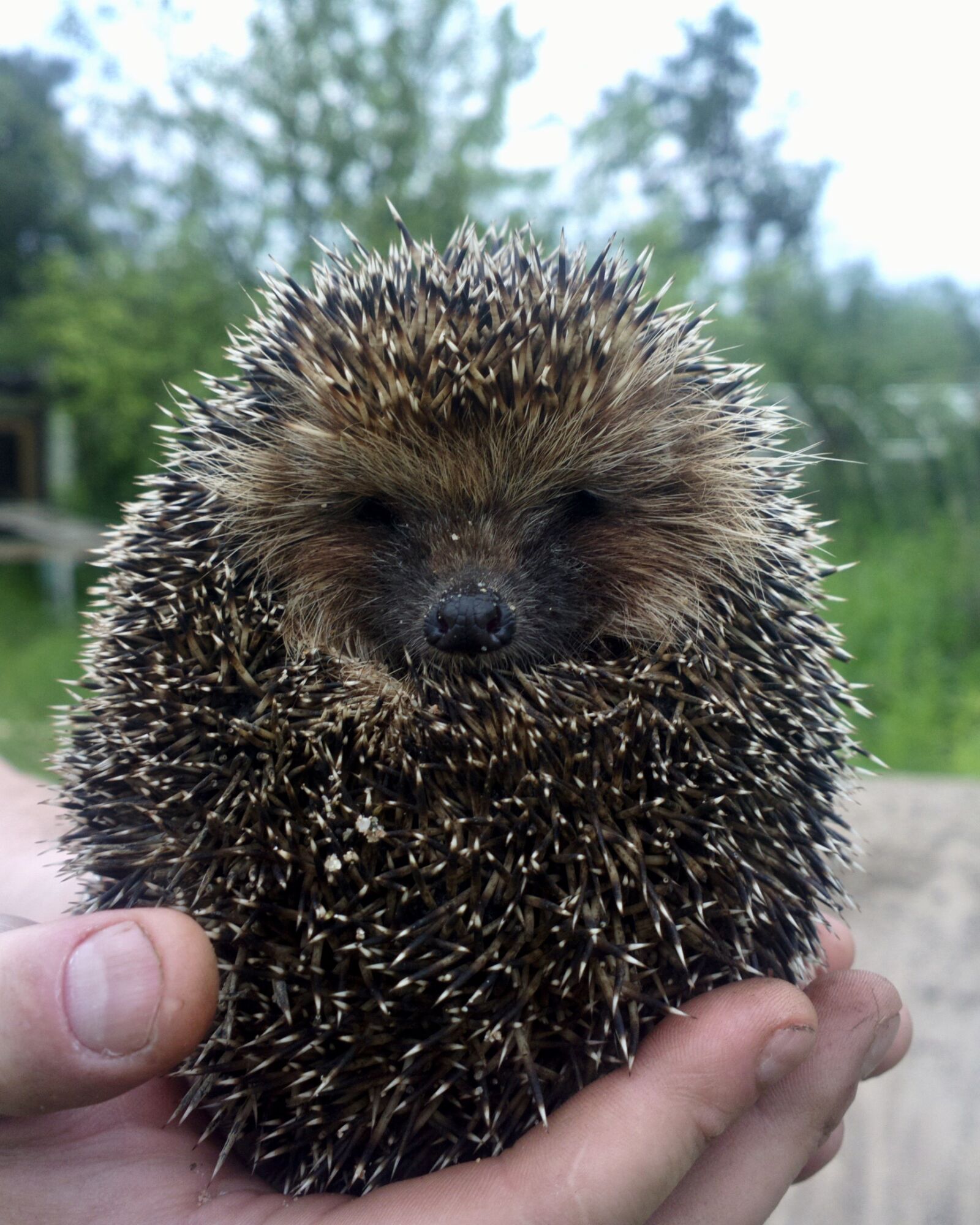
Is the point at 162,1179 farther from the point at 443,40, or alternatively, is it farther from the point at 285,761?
the point at 443,40

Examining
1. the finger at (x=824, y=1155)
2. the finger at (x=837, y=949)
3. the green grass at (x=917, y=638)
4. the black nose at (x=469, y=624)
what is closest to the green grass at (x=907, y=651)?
the green grass at (x=917, y=638)

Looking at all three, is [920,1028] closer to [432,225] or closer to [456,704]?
[456,704]

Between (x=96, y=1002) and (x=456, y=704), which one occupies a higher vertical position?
(x=456, y=704)

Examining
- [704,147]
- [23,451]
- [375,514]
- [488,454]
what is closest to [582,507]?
[488,454]

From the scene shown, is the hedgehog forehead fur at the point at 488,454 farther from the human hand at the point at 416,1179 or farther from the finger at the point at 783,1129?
the finger at the point at 783,1129

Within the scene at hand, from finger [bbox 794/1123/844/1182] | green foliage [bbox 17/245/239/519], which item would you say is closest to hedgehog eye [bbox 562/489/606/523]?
finger [bbox 794/1123/844/1182]

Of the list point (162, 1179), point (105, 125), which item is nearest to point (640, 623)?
point (162, 1179)

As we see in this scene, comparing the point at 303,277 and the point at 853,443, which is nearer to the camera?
the point at 303,277
